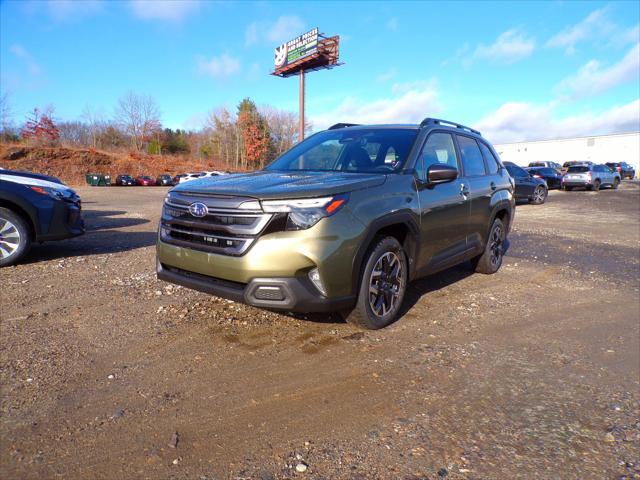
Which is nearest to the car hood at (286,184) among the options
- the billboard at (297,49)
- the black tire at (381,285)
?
the black tire at (381,285)

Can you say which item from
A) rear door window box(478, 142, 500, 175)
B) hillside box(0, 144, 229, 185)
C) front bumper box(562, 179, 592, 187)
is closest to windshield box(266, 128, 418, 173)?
rear door window box(478, 142, 500, 175)

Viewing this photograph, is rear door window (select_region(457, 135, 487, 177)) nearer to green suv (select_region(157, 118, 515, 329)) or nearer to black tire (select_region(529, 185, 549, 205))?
green suv (select_region(157, 118, 515, 329))

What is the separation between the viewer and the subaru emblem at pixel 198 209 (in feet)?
10.4

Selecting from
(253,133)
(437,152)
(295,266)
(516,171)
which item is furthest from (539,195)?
(253,133)

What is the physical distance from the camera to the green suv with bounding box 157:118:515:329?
9.66 feet

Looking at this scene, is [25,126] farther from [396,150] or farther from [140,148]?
[396,150]

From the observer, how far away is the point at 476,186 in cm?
495

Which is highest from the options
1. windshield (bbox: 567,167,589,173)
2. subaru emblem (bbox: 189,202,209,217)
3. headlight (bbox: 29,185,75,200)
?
windshield (bbox: 567,167,589,173)

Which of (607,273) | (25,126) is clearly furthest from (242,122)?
(607,273)

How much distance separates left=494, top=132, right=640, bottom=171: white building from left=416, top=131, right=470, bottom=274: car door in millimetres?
63080

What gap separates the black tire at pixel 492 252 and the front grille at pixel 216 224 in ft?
11.7

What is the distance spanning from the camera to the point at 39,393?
254 centimetres

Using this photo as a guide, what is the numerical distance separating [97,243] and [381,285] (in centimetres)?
587

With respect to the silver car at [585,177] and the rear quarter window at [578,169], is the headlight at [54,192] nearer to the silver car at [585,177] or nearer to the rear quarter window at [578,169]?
the silver car at [585,177]
